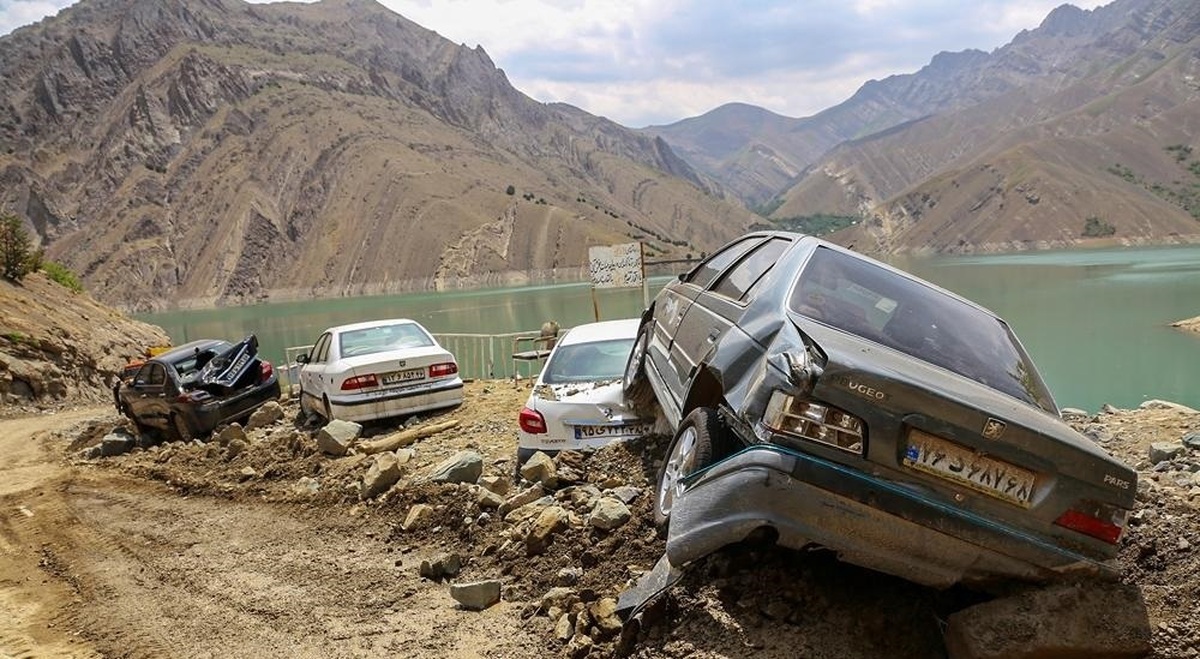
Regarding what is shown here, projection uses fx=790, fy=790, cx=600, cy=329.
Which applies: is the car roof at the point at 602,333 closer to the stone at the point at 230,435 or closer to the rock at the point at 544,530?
the rock at the point at 544,530

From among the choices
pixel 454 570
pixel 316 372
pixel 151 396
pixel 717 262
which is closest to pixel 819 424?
pixel 717 262

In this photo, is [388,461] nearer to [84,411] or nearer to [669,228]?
[84,411]

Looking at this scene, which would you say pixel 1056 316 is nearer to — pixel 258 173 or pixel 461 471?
pixel 461 471

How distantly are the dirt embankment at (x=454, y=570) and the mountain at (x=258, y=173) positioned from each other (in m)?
88.6

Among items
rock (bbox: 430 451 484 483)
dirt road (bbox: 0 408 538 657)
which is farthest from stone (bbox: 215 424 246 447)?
rock (bbox: 430 451 484 483)

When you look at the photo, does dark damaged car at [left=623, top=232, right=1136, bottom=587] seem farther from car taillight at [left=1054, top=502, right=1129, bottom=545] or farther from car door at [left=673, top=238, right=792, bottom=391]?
car door at [left=673, top=238, right=792, bottom=391]

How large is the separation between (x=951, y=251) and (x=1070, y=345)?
355 ft

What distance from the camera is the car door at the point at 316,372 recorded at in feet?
34.4

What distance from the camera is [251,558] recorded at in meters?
5.88

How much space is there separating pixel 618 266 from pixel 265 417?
585 centimetres

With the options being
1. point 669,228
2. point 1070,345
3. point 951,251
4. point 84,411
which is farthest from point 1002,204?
point 84,411

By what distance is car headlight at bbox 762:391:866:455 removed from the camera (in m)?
2.85

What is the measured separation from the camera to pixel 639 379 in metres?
6.12

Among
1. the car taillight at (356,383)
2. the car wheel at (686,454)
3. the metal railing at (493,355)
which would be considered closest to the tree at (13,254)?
the metal railing at (493,355)
